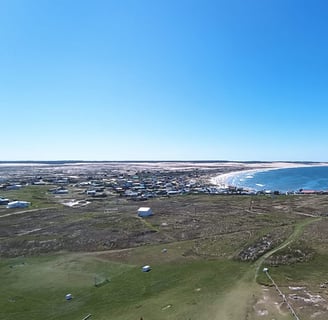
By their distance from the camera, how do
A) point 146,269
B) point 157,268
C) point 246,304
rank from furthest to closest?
point 157,268 < point 146,269 < point 246,304

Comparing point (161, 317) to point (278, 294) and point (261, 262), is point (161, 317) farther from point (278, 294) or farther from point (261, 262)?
point (261, 262)

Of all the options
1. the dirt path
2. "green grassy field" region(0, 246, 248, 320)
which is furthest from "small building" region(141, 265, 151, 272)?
the dirt path

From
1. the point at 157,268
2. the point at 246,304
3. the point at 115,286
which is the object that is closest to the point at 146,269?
the point at 157,268


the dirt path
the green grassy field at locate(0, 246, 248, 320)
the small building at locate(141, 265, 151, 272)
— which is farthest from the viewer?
the small building at locate(141, 265, 151, 272)

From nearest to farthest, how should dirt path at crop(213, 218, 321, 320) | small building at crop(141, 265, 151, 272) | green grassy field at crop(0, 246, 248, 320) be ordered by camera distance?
dirt path at crop(213, 218, 321, 320) < green grassy field at crop(0, 246, 248, 320) < small building at crop(141, 265, 151, 272)

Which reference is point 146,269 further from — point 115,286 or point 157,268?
point 115,286

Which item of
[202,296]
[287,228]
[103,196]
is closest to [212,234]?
[287,228]

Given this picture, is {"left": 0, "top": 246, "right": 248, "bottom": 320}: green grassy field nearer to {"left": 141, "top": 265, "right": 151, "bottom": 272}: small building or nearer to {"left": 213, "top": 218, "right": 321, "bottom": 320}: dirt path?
{"left": 141, "top": 265, "right": 151, "bottom": 272}: small building

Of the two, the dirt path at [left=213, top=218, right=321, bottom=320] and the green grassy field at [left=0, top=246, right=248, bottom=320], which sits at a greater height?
the dirt path at [left=213, top=218, right=321, bottom=320]

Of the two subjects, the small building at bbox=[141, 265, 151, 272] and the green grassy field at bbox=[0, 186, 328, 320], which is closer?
the green grassy field at bbox=[0, 186, 328, 320]

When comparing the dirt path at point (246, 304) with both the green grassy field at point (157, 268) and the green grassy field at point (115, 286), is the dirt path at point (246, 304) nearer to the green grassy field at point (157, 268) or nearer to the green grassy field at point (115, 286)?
the green grassy field at point (157, 268)

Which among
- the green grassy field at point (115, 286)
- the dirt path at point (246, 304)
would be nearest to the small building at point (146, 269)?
the green grassy field at point (115, 286)
